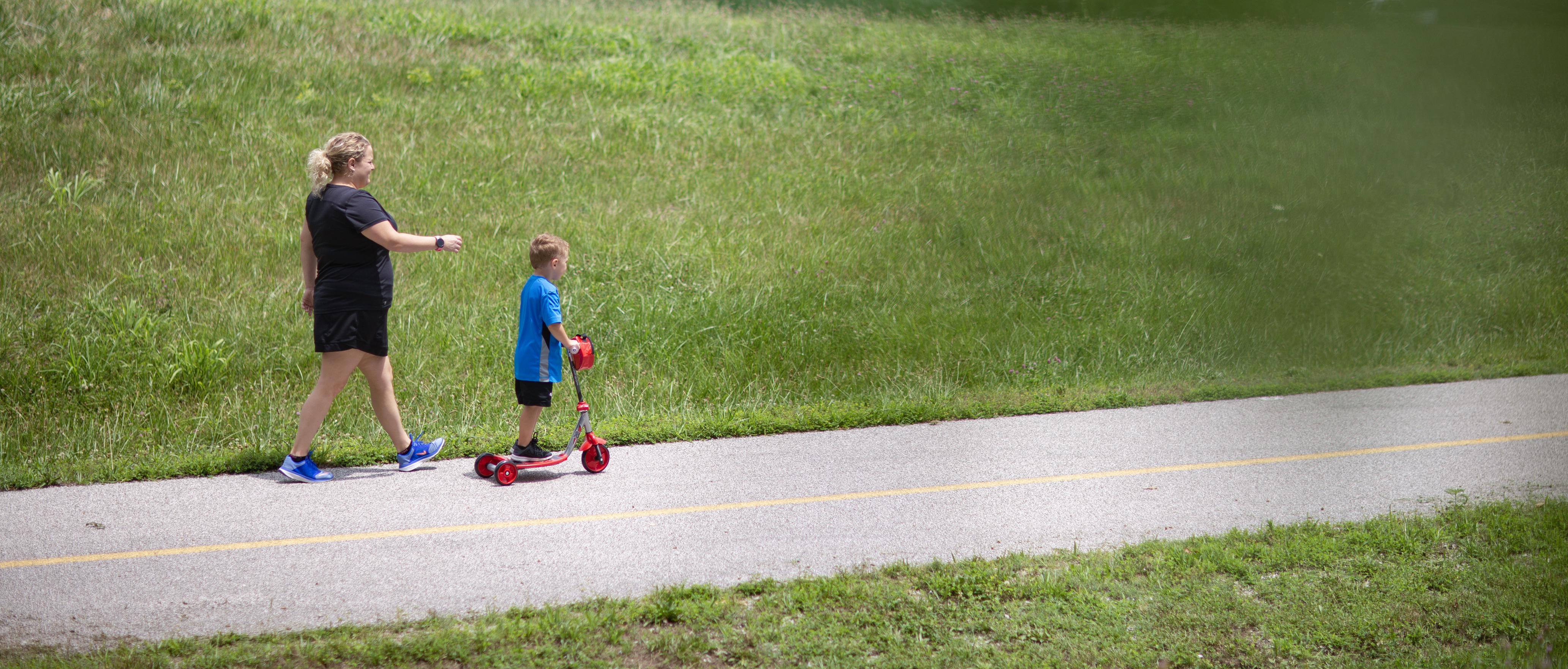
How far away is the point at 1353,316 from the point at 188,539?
5108mm

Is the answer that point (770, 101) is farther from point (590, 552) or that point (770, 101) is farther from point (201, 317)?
point (590, 552)

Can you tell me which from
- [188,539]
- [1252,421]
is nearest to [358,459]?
[188,539]

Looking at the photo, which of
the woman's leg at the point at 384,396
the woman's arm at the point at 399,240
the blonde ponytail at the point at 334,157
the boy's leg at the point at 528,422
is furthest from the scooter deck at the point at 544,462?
the blonde ponytail at the point at 334,157

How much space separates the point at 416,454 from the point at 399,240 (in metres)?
1.38

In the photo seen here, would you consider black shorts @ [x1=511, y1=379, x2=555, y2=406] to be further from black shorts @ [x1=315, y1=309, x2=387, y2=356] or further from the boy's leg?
black shorts @ [x1=315, y1=309, x2=387, y2=356]

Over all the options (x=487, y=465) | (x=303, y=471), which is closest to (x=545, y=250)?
(x=487, y=465)

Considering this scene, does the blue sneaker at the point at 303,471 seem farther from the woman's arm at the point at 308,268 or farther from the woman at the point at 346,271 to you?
the woman's arm at the point at 308,268

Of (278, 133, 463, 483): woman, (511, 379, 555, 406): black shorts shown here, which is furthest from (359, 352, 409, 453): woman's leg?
(511, 379, 555, 406): black shorts

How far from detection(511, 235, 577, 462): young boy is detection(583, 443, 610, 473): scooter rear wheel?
43cm

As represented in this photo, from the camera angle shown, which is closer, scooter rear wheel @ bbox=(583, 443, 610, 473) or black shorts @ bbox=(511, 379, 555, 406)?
black shorts @ bbox=(511, 379, 555, 406)

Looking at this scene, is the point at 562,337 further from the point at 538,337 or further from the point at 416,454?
the point at 416,454

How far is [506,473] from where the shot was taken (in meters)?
5.39

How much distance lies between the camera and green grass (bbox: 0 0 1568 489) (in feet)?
2.56

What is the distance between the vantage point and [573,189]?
1089 centimetres
